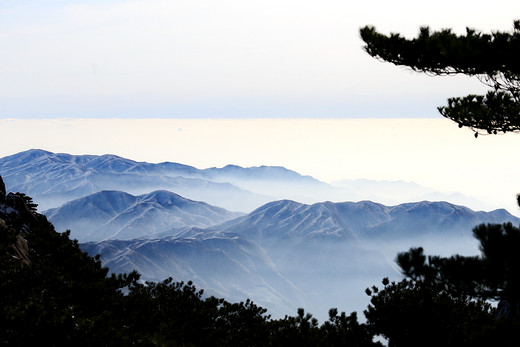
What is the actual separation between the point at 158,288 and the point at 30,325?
32.0m

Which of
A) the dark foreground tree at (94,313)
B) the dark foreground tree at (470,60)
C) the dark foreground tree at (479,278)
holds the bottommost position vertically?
the dark foreground tree at (94,313)

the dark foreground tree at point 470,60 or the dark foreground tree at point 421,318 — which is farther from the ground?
the dark foreground tree at point 470,60

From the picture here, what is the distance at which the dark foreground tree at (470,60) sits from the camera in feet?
58.6

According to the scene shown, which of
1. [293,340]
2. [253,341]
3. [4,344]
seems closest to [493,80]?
[293,340]

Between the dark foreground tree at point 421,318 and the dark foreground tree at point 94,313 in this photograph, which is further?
the dark foreground tree at point 421,318

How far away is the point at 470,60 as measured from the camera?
59.4 feet

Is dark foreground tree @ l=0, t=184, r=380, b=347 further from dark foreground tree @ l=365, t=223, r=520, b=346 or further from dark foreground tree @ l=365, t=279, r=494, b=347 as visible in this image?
dark foreground tree @ l=365, t=223, r=520, b=346

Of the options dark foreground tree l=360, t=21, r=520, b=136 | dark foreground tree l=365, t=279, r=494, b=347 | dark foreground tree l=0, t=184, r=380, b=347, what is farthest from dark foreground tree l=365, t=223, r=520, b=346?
dark foreground tree l=360, t=21, r=520, b=136

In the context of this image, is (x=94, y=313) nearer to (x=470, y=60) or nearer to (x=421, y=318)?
(x=421, y=318)

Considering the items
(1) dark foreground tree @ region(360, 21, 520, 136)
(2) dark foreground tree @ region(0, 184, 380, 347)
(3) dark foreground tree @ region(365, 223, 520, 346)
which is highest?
(1) dark foreground tree @ region(360, 21, 520, 136)

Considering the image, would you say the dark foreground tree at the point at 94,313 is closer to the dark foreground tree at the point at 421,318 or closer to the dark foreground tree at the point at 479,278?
the dark foreground tree at the point at 421,318

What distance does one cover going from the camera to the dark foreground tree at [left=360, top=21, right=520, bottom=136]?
1788 cm

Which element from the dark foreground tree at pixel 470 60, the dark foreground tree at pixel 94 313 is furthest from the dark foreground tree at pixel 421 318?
the dark foreground tree at pixel 470 60

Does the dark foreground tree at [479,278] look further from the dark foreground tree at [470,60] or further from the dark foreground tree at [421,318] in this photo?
the dark foreground tree at [470,60]
